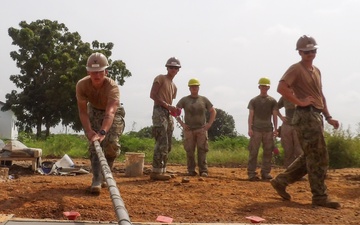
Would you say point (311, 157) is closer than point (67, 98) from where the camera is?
Yes

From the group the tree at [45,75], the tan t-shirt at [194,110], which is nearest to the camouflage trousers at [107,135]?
the tan t-shirt at [194,110]

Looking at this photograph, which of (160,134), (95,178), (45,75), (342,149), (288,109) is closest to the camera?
(95,178)

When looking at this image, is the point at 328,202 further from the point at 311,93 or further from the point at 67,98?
the point at 67,98

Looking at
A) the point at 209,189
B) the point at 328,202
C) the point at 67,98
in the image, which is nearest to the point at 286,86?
the point at 328,202

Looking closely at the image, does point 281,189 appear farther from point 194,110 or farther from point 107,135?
point 194,110

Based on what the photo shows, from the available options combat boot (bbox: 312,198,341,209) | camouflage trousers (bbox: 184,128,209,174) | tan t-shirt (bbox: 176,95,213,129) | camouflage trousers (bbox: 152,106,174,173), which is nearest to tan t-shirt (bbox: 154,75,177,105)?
camouflage trousers (bbox: 152,106,174,173)

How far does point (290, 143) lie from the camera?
31.3 ft

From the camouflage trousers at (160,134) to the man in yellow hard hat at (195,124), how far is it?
4.68ft

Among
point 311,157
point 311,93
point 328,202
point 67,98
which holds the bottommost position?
point 328,202

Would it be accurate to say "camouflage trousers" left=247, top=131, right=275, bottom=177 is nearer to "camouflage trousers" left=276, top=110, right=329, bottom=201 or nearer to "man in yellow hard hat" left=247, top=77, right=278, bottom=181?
"man in yellow hard hat" left=247, top=77, right=278, bottom=181

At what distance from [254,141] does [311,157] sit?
3.49 meters

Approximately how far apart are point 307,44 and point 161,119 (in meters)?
2.80

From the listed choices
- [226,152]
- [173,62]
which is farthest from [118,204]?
[226,152]

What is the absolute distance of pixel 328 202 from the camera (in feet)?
19.8
